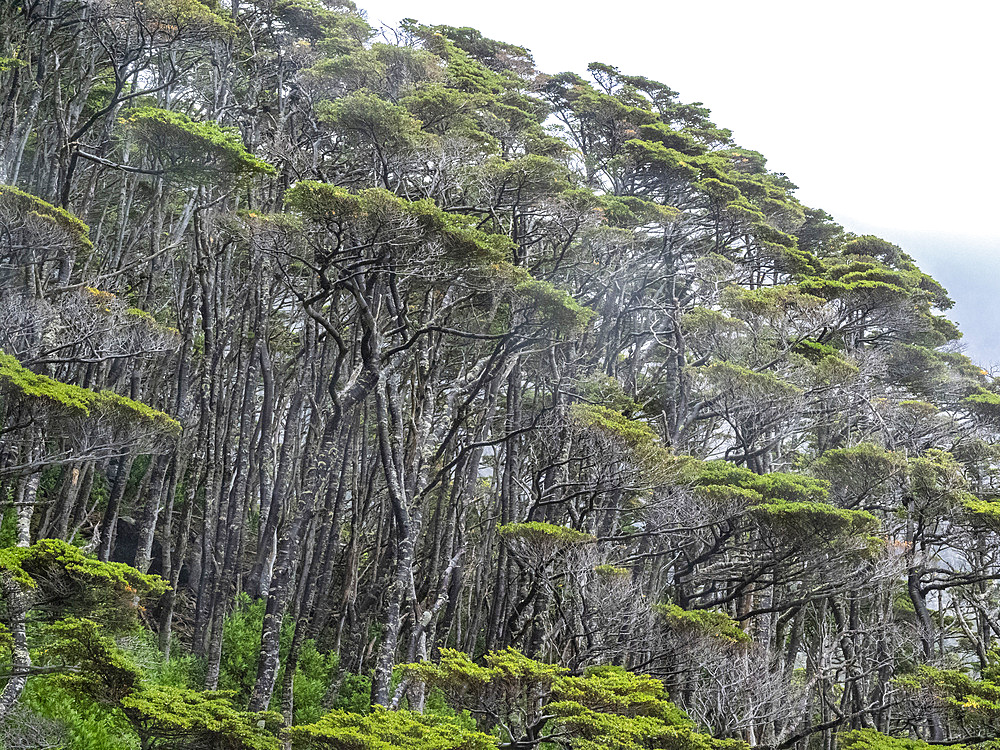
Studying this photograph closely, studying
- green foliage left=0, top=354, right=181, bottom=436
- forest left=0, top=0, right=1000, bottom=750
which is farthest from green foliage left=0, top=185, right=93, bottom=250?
green foliage left=0, top=354, right=181, bottom=436

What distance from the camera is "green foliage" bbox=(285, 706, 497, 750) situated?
6.07 m

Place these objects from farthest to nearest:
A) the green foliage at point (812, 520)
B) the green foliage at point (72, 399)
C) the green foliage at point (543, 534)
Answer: the green foliage at point (812, 520)
the green foliage at point (543, 534)
the green foliage at point (72, 399)

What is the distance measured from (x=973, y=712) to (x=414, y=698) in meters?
6.72

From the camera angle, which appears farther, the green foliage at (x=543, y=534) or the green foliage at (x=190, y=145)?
the green foliage at (x=543, y=534)

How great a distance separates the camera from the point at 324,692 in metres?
13.6

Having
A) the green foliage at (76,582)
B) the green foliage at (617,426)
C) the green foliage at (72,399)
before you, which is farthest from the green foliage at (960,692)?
the green foliage at (72,399)

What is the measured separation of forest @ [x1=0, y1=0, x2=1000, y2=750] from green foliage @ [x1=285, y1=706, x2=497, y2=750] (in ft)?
0.12

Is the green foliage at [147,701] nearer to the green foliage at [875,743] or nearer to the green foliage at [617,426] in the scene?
the green foliage at [617,426]

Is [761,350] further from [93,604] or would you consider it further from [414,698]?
[93,604]

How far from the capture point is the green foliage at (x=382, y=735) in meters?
6.07

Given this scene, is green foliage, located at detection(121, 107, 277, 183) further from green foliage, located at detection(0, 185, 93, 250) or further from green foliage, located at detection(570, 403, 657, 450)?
green foliage, located at detection(570, 403, 657, 450)

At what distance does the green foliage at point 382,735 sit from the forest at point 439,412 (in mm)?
36

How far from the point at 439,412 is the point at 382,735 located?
878cm

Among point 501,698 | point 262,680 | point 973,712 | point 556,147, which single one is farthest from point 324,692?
point 556,147
